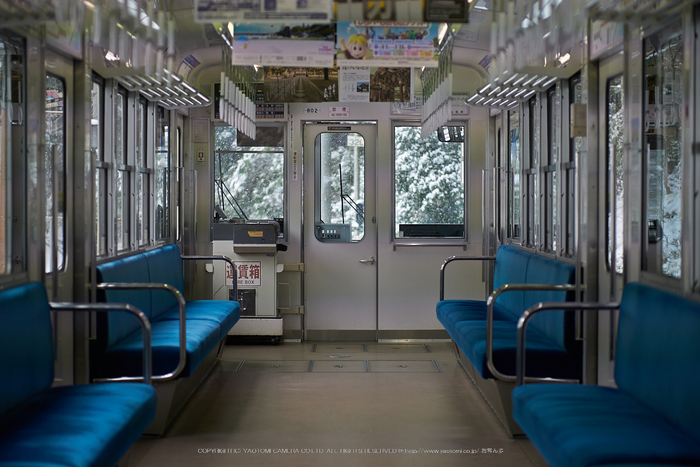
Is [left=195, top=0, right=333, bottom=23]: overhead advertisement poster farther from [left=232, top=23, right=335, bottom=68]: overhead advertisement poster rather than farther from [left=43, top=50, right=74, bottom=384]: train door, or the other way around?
[left=43, top=50, right=74, bottom=384]: train door

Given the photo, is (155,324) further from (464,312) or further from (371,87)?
(371,87)

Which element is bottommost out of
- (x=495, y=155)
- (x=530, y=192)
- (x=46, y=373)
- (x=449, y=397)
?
(x=449, y=397)

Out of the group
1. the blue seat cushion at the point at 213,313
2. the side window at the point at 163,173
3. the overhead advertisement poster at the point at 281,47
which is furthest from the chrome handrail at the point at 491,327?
the side window at the point at 163,173

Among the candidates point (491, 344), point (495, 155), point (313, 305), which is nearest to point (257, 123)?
point (313, 305)

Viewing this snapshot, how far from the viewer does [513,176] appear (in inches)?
240

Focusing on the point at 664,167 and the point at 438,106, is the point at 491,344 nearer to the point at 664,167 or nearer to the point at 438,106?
the point at 664,167

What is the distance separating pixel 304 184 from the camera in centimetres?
688

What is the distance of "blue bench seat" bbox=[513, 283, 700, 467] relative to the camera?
7.64 feet

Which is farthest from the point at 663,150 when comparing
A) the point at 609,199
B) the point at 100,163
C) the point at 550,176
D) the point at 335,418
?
the point at 100,163

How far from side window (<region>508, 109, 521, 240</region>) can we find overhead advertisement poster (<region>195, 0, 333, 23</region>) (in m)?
3.24

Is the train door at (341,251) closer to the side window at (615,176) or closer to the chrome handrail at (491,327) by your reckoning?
the chrome handrail at (491,327)

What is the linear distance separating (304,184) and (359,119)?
854mm

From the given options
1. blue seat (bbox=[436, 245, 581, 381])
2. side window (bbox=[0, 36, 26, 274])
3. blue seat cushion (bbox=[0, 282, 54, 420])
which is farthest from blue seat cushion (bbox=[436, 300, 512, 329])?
side window (bbox=[0, 36, 26, 274])

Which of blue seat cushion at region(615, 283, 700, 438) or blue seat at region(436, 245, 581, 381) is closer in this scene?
blue seat cushion at region(615, 283, 700, 438)
